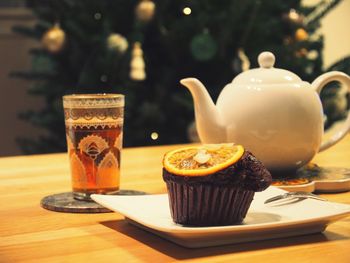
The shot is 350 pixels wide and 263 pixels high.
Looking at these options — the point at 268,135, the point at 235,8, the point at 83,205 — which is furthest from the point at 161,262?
the point at 235,8

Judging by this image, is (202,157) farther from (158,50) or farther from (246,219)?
(158,50)

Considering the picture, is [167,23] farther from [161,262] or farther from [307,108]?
[161,262]

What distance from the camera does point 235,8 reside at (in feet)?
7.94

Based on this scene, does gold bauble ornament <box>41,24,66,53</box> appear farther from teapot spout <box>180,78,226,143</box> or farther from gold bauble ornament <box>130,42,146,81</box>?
teapot spout <box>180,78,226,143</box>

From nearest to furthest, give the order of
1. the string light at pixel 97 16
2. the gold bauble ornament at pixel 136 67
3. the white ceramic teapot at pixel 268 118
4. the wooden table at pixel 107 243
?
the wooden table at pixel 107 243, the white ceramic teapot at pixel 268 118, the gold bauble ornament at pixel 136 67, the string light at pixel 97 16

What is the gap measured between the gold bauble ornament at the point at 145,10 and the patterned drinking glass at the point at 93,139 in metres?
1.55

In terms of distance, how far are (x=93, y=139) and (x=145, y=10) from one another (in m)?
1.58

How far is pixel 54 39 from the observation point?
2.45 meters

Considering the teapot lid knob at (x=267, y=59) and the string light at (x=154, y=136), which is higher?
the teapot lid knob at (x=267, y=59)

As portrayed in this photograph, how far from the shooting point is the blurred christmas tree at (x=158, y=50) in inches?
97.7

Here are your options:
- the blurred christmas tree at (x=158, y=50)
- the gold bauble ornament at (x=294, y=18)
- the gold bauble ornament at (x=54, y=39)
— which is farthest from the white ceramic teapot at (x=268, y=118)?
the gold bauble ornament at (x=294, y=18)

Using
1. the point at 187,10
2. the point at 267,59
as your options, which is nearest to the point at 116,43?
the point at 187,10

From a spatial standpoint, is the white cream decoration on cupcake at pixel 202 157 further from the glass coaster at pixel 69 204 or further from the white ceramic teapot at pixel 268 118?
the white ceramic teapot at pixel 268 118

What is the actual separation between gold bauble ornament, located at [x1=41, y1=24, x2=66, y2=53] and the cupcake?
1.78 meters
